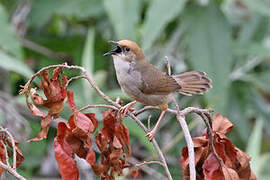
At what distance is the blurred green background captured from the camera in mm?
3521

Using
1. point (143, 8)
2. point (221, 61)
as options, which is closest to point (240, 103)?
point (221, 61)

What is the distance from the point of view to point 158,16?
11.5ft

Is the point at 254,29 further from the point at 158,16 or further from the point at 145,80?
the point at 145,80

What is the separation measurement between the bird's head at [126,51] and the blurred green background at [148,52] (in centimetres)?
66

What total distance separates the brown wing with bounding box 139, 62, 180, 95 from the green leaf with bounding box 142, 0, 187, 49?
70 cm

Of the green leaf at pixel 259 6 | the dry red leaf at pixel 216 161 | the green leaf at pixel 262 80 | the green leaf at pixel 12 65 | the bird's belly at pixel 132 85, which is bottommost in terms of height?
the dry red leaf at pixel 216 161

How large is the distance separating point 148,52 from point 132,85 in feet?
5.68

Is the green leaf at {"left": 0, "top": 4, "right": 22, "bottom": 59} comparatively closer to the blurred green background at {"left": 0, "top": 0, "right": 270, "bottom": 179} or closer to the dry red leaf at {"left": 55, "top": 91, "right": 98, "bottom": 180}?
the blurred green background at {"left": 0, "top": 0, "right": 270, "bottom": 179}

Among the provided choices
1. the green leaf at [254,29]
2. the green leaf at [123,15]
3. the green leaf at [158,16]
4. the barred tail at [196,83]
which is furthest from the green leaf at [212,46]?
the barred tail at [196,83]

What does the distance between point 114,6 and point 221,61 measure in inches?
33.7

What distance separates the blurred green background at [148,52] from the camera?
3.52 metres

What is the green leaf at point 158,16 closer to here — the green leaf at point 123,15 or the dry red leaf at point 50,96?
the green leaf at point 123,15

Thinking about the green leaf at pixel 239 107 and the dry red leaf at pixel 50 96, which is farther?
the green leaf at pixel 239 107

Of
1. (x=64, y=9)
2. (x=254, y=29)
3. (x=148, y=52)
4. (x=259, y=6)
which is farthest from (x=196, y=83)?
(x=254, y=29)
